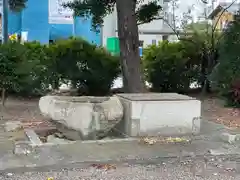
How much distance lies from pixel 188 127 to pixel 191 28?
28.3 feet

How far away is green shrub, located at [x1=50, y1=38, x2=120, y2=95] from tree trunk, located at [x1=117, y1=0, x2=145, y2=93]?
8.93ft

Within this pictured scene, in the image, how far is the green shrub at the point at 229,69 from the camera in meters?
11.8

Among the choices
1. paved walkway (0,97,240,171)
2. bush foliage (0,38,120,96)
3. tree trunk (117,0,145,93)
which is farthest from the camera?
bush foliage (0,38,120,96)

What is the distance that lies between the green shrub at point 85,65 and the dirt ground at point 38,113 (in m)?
1.54

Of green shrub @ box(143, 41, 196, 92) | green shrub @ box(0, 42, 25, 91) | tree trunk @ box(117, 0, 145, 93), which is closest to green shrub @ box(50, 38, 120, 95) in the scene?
green shrub @ box(143, 41, 196, 92)

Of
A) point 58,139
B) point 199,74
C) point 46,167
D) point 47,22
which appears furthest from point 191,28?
point 47,22

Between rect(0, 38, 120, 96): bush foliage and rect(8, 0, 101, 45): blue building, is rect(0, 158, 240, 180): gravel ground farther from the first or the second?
rect(8, 0, 101, 45): blue building

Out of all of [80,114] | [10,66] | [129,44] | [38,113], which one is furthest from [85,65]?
[80,114]

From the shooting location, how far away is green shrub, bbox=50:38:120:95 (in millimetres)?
14141

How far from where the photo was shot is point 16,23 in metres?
30.3

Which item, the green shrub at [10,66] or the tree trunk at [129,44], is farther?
the green shrub at [10,66]

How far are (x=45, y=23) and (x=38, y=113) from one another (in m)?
19.9

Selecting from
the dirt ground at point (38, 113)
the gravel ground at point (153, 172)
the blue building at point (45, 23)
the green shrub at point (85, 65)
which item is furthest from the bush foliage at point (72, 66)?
the blue building at point (45, 23)

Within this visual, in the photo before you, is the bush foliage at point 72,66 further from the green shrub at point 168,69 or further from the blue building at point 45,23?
the blue building at point 45,23
